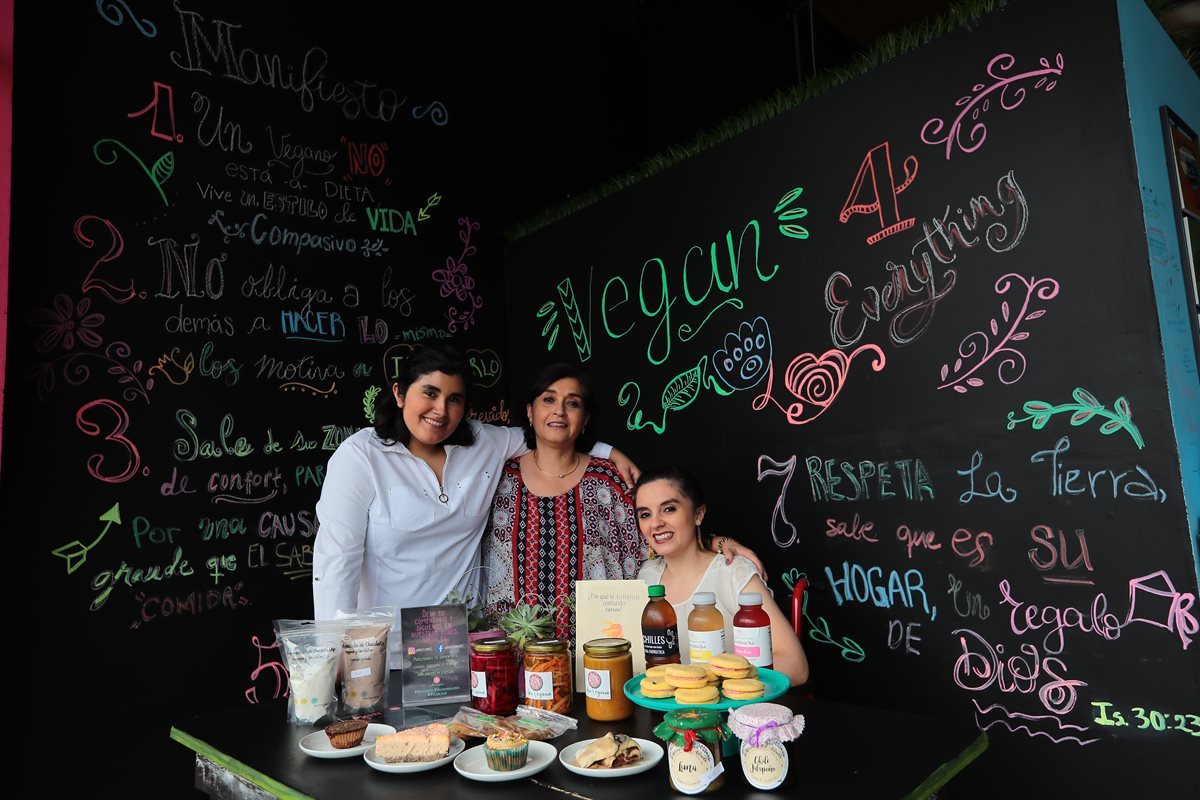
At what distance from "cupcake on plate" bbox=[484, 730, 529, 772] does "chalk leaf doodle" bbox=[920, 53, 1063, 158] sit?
195 cm

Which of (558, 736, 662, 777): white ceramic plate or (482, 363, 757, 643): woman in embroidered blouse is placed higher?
(482, 363, 757, 643): woman in embroidered blouse

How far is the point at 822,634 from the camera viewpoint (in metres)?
2.59

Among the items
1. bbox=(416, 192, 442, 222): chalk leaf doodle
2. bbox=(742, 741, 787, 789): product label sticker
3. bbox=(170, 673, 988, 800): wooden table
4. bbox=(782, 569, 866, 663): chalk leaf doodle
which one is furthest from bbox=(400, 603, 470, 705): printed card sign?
bbox=(416, 192, 442, 222): chalk leaf doodle

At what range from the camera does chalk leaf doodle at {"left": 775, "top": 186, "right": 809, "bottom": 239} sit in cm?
271

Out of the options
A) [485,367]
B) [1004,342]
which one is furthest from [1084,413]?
[485,367]

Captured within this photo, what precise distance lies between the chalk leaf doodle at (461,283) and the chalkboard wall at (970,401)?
129cm

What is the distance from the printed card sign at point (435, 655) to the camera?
169cm

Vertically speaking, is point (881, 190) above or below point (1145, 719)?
above

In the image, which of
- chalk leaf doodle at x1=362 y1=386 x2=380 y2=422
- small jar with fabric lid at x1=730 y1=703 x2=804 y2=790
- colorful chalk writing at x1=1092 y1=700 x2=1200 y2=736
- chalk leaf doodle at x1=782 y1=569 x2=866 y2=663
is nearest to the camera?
small jar with fabric lid at x1=730 y1=703 x2=804 y2=790

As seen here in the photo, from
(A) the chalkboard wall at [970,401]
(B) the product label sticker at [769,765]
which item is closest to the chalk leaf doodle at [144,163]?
(A) the chalkboard wall at [970,401]

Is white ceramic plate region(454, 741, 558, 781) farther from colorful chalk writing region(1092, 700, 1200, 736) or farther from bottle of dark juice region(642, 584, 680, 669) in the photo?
colorful chalk writing region(1092, 700, 1200, 736)

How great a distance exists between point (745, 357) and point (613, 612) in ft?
4.46

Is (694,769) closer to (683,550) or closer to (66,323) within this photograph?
(683,550)

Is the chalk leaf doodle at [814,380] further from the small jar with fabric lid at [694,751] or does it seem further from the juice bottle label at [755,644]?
the small jar with fabric lid at [694,751]
